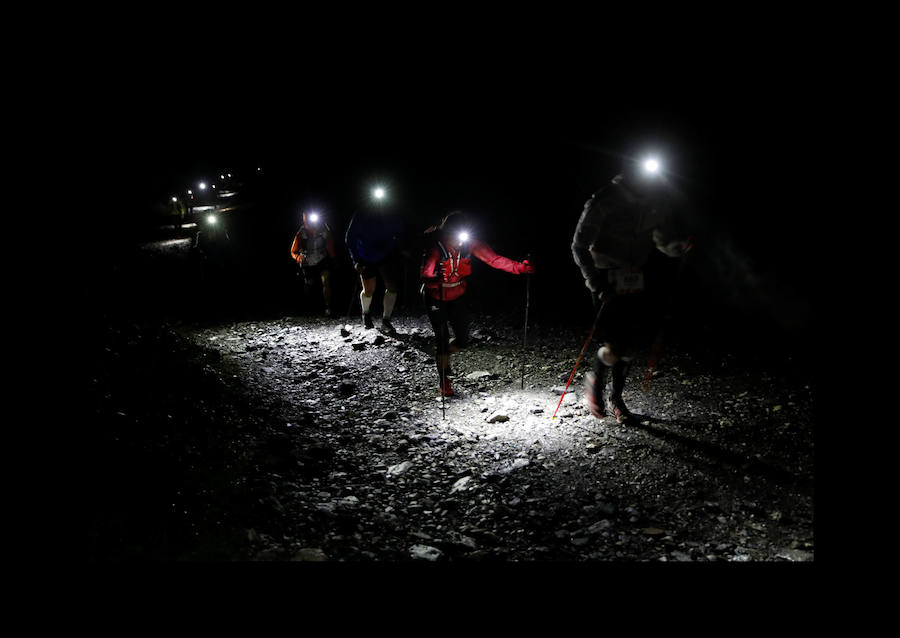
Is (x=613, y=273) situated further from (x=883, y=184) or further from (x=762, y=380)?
(x=883, y=184)

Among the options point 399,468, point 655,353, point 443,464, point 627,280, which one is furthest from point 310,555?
Answer: point 655,353

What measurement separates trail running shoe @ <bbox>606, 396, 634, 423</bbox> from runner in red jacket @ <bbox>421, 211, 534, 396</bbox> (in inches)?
69.1

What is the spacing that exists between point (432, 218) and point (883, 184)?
20.1 m

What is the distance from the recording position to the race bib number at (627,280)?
4664 mm

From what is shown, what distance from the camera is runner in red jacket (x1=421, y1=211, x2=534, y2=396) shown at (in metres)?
5.70

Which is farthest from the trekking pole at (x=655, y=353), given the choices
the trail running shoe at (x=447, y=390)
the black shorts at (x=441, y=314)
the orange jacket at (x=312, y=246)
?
the orange jacket at (x=312, y=246)

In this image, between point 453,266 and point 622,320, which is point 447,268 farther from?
point 622,320

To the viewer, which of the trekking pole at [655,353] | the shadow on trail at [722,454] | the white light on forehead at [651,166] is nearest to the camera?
the shadow on trail at [722,454]

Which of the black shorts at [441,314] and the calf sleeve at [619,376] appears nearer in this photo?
the calf sleeve at [619,376]

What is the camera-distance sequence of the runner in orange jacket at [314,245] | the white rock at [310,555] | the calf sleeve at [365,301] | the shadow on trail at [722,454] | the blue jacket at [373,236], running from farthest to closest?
1. the runner in orange jacket at [314,245]
2. the calf sleeve at [365,301]
3. the blue jacket at [373,236]
4. the shadow on trail at [722,454]
5. the white rock at [310,555]

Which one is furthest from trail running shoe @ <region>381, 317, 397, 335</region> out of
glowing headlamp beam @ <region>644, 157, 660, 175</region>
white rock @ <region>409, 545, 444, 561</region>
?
white rock @ <region>409, 545, 444, 561</region>

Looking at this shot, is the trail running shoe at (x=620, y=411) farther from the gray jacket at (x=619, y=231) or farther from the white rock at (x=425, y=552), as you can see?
the white rock at (x=425, y=552)

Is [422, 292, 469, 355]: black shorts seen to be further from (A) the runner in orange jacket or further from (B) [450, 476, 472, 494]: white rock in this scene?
(A) the runner in orange jacket

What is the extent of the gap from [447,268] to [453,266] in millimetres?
91
